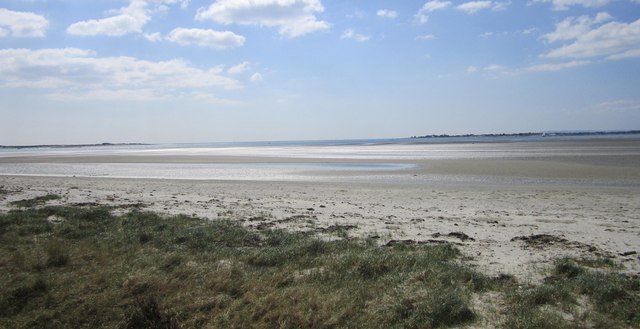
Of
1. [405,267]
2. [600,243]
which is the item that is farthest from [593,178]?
[405,267]

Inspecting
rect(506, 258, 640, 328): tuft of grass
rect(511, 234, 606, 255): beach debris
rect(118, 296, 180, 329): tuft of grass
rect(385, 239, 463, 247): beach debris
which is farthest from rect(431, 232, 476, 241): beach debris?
rect(118, 296, 180, 329): tuft of grass

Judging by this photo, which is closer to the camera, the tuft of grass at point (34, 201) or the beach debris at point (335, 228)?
the beach debris at point (335, 228)

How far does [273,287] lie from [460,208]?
10.1 meters

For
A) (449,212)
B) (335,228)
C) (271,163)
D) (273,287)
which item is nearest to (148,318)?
(273,287)

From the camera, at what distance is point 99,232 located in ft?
32.7

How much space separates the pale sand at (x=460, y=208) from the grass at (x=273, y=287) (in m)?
1.19

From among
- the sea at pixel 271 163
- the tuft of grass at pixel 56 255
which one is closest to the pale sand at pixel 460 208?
the sea at pixel 271 163

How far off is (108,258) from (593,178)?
25.1 m

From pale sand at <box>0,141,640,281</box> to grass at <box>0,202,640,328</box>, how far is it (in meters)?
1.19

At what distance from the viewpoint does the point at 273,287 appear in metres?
6.34

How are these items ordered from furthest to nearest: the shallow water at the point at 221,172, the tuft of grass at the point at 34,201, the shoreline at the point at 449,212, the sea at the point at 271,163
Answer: the sea at the point at 271,163, the shallow water at the point at 221,172, the tuft of grass at the point at 34,201, the shoreline at the point at 449,212

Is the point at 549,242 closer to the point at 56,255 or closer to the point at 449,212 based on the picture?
the point at 449,212

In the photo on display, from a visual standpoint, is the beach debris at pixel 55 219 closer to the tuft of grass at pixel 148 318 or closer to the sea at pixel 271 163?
the tuft of grass at pixel 148 318

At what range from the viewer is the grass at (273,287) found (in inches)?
209
